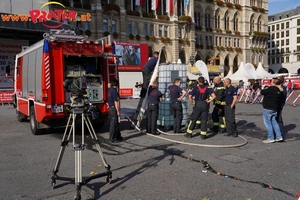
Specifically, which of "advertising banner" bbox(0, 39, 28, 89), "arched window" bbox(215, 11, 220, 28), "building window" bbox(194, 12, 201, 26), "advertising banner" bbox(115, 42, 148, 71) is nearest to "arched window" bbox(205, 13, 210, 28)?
"building window" bbox(194, 12, 201, 26)

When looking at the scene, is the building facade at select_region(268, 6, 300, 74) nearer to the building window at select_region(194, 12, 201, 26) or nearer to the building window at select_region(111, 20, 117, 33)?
the building window at select_region(194, 12, 201, 26)

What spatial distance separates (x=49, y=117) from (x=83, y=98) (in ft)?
13.9

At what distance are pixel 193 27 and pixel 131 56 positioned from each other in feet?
69.4

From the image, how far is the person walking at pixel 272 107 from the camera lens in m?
7.99

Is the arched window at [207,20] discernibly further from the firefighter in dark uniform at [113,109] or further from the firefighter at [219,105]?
the firefighter in dark uniform at [113,109]

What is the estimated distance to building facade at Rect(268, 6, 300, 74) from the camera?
9250 centimetres

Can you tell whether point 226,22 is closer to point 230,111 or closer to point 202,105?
point 230,111

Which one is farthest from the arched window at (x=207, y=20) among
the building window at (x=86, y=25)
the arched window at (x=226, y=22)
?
the building window at (x=86, y=25)

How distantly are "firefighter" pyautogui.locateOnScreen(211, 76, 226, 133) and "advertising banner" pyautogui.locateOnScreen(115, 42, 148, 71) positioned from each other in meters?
23.2

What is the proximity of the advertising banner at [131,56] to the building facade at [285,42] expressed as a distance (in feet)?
238

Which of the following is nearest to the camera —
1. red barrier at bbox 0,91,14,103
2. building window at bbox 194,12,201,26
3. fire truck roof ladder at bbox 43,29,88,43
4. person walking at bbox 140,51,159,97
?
fire truck roof ladder at bbox 43,29,88,43

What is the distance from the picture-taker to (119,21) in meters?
42.8

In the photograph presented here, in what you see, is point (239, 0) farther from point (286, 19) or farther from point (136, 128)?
point (136, 128)

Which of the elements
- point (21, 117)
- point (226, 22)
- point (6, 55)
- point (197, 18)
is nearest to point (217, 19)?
point (226, 22)
